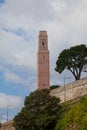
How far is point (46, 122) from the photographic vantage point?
141ft

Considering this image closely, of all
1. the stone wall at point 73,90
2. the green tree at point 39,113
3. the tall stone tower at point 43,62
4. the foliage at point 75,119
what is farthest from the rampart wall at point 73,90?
the tall stone tower at point 43,62

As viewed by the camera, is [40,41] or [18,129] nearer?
[18,129]

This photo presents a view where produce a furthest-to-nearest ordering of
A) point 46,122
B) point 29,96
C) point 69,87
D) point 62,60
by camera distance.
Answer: point 62,60, point 69,87, point 29,96, point 46,122

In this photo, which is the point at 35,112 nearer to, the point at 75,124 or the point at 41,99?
the point at 41,99

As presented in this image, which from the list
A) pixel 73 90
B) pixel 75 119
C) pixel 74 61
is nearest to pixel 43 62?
pixel 74 61

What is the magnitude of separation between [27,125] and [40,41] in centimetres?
5710

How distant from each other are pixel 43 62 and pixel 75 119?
59.6 metres

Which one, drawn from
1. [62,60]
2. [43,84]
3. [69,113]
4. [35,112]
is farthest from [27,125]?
[43,84]

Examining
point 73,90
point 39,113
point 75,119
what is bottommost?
point 75,119

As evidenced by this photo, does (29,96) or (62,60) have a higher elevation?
(62,60)

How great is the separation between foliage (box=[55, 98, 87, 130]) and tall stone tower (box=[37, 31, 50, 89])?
53.6 m

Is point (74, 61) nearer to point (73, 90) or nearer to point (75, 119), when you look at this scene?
point (73, 90)

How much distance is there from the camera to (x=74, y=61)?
3012 inches

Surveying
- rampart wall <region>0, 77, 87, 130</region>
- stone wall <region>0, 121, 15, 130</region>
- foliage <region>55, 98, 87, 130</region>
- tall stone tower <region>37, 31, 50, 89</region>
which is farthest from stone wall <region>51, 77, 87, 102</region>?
tall stone tower <region>37, 31, 50, 89</region>
